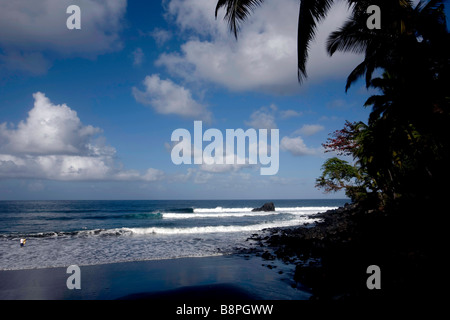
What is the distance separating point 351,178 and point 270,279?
1309cm

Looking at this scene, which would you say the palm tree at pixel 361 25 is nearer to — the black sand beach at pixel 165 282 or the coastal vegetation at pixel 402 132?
the coastal vegetation at pixel 402 132

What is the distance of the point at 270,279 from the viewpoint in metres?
7.34

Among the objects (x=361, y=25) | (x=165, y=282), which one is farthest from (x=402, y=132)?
(x=165, y=282)

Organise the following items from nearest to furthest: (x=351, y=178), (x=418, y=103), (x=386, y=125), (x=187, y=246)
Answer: (x=418, y=103)
(x=386, y=125)
(x=187, y=246)
(x=351, y=178)

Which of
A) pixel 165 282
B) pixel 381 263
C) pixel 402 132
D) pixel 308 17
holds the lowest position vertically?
pixel 165 282

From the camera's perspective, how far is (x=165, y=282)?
7.41m

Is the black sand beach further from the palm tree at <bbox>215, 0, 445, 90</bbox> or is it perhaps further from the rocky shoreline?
the palm tree at <bbox>215, 0, 445, 90</bbox>

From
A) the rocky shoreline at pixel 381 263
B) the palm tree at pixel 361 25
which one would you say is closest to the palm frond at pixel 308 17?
the palm tree at pixel 361 25

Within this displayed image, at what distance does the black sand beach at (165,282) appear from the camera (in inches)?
248

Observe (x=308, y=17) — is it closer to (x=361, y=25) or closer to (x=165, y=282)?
(x=361, y=25)

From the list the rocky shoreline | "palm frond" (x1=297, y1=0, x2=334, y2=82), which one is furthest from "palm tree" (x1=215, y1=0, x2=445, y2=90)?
the rocky shoreline

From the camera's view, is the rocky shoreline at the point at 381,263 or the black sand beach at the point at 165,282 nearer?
the rocky shoreline at the point at 381,263
